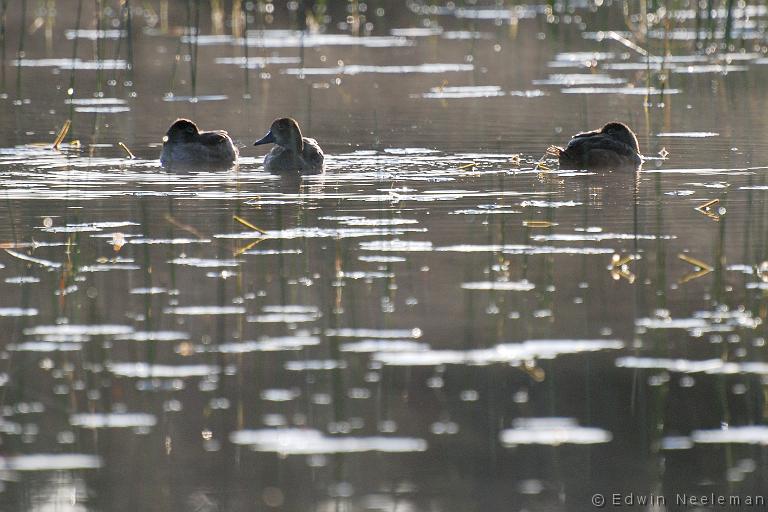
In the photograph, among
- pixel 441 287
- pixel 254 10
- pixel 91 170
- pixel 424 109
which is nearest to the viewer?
pixel 441 287

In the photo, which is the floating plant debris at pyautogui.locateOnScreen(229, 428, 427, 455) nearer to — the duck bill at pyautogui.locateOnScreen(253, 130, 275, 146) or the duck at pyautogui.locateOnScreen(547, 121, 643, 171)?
the duck at pyautogui.locateOnScreen(547, 121, 643, 171)

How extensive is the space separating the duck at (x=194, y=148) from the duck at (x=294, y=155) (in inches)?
15.9

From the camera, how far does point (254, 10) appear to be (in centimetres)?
3475

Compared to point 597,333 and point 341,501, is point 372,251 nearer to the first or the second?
point 597,333

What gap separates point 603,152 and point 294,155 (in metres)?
2.66

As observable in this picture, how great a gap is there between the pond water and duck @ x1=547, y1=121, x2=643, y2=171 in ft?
0.74

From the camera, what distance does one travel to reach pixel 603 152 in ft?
47.3

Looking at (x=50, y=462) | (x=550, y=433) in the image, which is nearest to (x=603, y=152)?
(x=550, y=433)

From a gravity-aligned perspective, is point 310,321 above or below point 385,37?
below

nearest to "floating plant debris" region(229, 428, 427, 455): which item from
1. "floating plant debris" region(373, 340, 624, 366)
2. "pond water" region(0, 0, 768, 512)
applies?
"pond water" region(0, 0, 768, 512)

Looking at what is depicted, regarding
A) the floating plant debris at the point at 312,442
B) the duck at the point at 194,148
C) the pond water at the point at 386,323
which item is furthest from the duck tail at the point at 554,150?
the floating plant debris at the point at 312,442

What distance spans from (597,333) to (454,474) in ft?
6.47

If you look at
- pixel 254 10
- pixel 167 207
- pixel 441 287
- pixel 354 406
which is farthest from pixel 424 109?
pixel 254 10

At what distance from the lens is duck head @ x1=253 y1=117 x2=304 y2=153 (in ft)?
48.1
